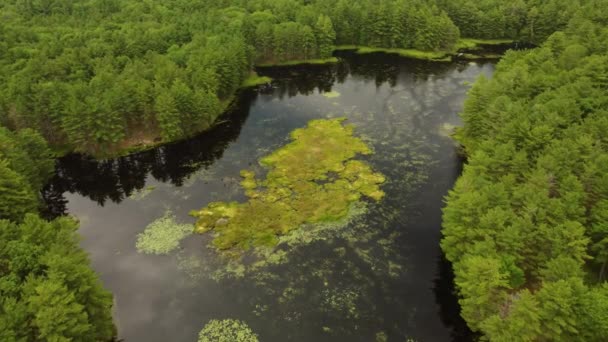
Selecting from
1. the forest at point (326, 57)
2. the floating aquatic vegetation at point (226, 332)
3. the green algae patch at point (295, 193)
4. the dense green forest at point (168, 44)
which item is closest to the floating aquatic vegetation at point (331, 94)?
the forest at point (326, 57)

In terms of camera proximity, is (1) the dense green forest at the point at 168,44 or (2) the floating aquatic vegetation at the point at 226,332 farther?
(1) the dense green forest at the point at 168,44

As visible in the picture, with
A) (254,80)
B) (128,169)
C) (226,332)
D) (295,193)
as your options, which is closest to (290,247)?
(295,193)

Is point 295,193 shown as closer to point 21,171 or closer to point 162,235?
point 162,235

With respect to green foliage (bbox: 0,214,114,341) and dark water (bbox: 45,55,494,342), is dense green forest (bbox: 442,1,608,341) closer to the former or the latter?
dark water (bbox: 45,55,494,342)

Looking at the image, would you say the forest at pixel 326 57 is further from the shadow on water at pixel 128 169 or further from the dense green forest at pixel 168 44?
the shadow on water at pixel 128 169

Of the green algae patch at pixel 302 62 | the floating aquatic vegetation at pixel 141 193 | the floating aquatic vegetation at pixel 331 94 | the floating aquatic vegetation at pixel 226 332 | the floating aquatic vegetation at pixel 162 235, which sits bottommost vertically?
the floating aquatic vegetation at pixel 226 332


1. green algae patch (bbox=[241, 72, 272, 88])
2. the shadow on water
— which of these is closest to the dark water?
the shadow on water
